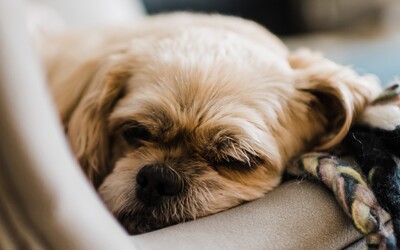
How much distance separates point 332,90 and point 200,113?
13.3 inches

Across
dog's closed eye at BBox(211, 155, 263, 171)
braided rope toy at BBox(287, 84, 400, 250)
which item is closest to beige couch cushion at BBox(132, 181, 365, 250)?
braided rope toy at BBox(287, 84, 400, 250)

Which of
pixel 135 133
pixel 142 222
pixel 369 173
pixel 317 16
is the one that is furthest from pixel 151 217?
pixel 317 16

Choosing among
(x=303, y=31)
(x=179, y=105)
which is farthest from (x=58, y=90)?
(x=303, y=31)

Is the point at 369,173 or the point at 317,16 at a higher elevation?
the point at 369,173

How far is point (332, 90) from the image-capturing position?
1.22 m

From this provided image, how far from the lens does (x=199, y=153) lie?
115 cm

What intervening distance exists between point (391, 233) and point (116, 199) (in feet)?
1.84

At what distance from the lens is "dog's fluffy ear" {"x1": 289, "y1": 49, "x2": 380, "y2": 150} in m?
1.17

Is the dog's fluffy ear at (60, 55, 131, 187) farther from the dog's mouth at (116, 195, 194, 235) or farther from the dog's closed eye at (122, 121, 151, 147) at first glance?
the dog's mouth at (116, 195, 194, 235)

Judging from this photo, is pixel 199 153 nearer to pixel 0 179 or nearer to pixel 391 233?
pixel 391 233

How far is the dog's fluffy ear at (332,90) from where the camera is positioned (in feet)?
3.85

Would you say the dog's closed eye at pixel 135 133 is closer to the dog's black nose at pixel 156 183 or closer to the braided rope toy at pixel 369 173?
the dog's black nose at pixel 156 183

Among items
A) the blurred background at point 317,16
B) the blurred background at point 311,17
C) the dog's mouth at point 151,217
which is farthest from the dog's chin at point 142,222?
the blurred background at point 317,16

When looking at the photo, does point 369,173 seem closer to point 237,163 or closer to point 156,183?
point 237,163
